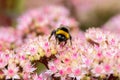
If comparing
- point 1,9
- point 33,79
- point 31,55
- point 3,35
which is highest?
point 1,9

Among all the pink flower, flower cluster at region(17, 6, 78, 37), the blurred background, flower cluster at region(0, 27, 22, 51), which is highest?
the blurred background

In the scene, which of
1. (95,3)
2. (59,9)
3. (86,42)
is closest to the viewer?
(86,42)

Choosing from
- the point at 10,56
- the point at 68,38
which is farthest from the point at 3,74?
the point at 68,38

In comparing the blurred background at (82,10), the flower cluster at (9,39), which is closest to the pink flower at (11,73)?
the flower cluster at (9,39)

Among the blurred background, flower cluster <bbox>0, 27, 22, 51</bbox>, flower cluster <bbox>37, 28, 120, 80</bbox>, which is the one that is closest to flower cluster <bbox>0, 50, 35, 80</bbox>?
flower cluster <bbox>37, 28, 120, 80</bbox>

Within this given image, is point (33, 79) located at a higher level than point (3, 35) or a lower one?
lower

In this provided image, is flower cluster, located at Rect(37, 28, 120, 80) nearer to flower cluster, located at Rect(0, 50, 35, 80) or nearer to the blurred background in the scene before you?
flower cluster, located at Rect(0, 50, 35, 80)

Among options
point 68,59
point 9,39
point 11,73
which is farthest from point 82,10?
point 11,73

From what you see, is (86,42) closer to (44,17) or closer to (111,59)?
(111,59)
